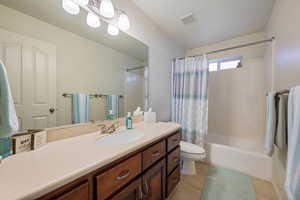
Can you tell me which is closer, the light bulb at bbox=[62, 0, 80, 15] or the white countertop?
the white countertop

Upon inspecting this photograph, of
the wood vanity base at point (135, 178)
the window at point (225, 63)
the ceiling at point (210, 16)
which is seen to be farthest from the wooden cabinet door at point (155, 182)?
the window at point (225, 63)

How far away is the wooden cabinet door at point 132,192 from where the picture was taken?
2.44ft

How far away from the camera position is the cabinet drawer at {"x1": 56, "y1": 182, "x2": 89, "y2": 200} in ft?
1.66

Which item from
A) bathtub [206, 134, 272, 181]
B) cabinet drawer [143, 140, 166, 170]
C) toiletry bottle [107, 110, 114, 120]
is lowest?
bathtub [206, 134, 272, 181]

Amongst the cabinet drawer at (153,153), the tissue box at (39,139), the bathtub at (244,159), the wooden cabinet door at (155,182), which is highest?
the tissue box at (39,139)

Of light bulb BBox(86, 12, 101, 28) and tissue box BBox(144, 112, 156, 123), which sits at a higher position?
light bulb BBox(86, 12, 101, 28)

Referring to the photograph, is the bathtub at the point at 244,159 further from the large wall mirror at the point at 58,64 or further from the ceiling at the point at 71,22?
the ceiling at the point at 71,22

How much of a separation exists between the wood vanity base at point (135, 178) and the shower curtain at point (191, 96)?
796mm

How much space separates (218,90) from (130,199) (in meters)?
2.60

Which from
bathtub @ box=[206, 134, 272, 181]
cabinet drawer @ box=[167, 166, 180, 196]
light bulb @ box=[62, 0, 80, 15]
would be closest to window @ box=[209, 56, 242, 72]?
bathtub @ box=[206, 134, 272, 181]

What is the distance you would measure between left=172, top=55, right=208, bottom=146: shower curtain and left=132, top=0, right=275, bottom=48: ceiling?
1.61ft

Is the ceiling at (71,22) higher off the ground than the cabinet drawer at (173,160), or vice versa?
the ceiling at (71,22)

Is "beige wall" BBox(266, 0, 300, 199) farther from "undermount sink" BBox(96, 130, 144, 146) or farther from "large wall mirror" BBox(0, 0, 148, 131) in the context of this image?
"large wall mirror" BBox(0, 0, 148, 131)

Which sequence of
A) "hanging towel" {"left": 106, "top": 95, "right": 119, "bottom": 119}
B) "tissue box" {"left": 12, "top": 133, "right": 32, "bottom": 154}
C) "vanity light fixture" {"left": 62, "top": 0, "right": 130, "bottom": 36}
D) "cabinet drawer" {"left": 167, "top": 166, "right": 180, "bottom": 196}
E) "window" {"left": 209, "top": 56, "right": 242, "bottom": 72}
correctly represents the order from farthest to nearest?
"window" {"left": 209, "top": 56, "right": 242, "bottom": 72}
"hanging towel" {"left": 106, "top": 95, "right": 119, "bottom": 119}
"cabinet drawer" {"left": 167, "top": 166, "right": 180, "bottom": 196}
"vanity light fixture" {"left": 62, "top": 0, "right": 130, "bottom": 36}
"tissue box" {"left": 12, "top": 133, "right": 32, "bottom": 154}
